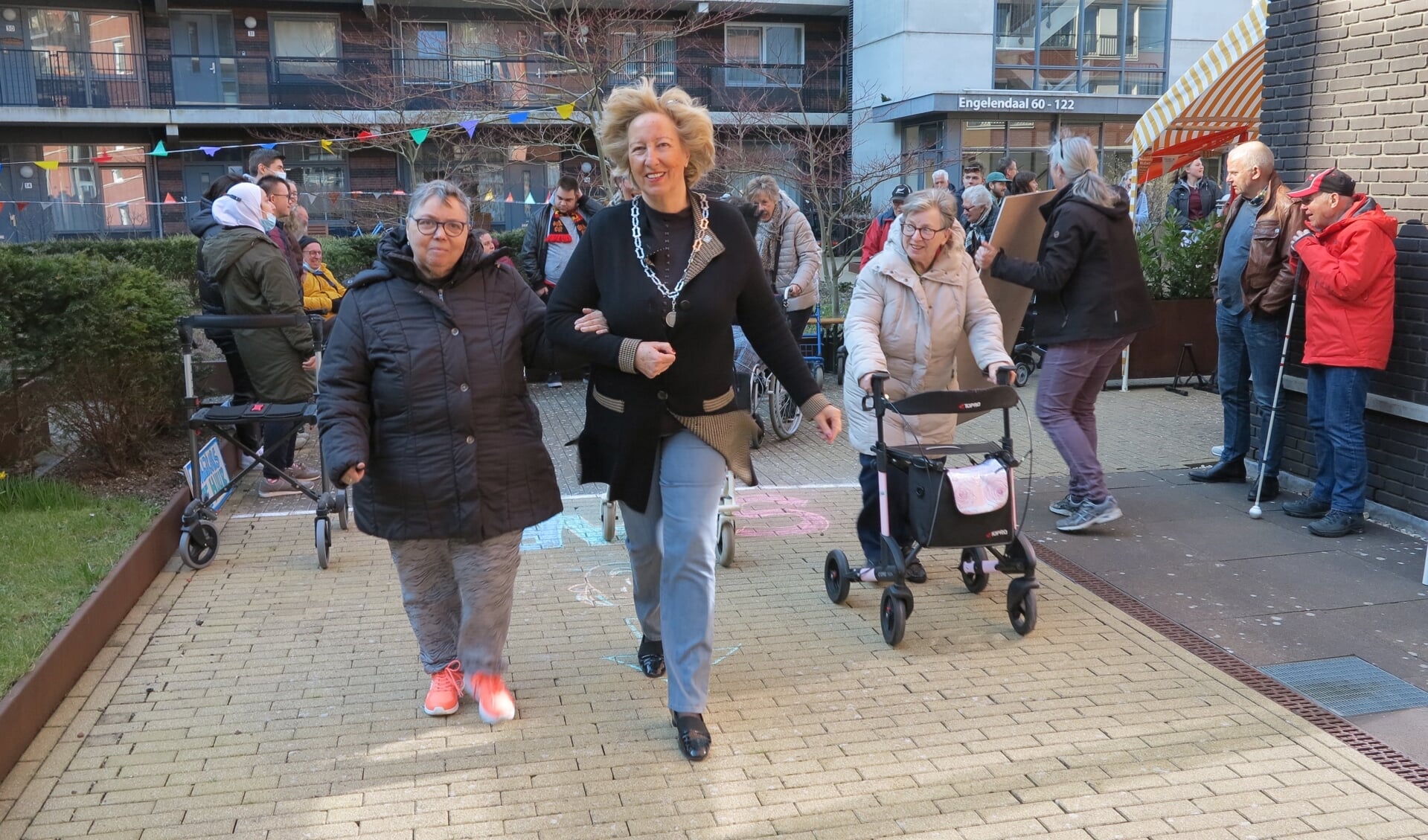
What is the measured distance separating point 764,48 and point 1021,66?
21.6 ft

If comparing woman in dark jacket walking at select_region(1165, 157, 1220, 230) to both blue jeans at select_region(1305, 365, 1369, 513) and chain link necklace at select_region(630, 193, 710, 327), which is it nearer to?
blue jeans at select_region(1305, 365, 1369, 513)

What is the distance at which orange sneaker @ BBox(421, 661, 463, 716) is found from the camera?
4320 millimetres

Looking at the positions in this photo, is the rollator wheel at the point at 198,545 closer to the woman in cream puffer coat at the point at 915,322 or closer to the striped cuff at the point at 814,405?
the woman in cream puffer coat at the point at 915,322

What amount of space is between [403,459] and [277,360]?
368cm

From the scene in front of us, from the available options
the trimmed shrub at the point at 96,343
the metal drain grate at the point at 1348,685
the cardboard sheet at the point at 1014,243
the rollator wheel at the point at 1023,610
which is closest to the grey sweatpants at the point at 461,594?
the rollator wheel at the point at 1023,610

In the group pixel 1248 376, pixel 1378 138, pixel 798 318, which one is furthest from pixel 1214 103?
pixel 798 318

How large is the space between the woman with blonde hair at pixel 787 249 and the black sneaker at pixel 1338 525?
398cm

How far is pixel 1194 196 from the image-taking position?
1667 centimetres

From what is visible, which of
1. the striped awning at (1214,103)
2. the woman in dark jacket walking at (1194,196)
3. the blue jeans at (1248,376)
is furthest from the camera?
the woman in dark jacket walking at (1194,196)

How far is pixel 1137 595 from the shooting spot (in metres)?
5.66

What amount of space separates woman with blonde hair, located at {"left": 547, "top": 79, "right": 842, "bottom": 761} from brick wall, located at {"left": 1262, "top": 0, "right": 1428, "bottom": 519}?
14.5 feet

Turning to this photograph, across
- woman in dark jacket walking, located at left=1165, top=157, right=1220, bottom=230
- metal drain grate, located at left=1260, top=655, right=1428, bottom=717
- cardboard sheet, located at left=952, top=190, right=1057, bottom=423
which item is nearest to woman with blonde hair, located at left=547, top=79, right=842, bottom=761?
metal drain grate, located at left=1260, top=655, right=1428, bottom=717

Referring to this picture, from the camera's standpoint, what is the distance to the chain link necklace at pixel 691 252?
3914 mm

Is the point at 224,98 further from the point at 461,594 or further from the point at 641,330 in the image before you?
the point at 641,330
